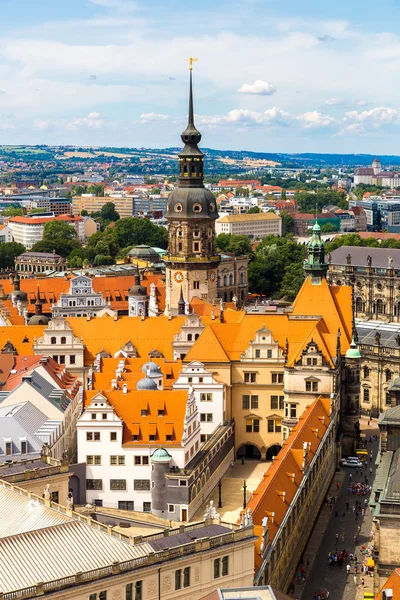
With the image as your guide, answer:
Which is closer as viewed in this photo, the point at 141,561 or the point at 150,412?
the point at 141,561

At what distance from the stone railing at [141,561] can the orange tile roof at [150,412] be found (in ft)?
81.8

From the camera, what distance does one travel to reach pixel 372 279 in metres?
144

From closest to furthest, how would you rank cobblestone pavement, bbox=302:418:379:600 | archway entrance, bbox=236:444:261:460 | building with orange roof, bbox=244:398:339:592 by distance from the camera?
1. building with orange roof, bbox=244:398:339:592
2. cobblestone pavement, bbox=302:418:379:600
3. archway entrance, bbox=236:444:261:460

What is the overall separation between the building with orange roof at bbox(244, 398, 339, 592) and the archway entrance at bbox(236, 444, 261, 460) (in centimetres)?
676

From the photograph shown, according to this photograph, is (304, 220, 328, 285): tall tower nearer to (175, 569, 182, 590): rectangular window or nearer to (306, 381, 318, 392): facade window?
(306, 381, 318, 392): facade window

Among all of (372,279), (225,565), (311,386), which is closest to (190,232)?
(311,386)

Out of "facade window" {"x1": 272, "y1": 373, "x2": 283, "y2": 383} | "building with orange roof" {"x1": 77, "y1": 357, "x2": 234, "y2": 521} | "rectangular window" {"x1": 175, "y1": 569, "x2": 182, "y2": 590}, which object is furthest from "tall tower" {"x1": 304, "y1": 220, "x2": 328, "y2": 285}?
"rectangular window" {"x1": 175, "y1": 569, "x2": 182, "y2": 590}

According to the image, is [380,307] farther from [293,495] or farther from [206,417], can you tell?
[293,495]

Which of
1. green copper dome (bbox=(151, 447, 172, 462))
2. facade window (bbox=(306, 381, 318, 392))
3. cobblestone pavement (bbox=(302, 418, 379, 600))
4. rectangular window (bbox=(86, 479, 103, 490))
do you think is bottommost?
cobblestone pavement (bbox=(302, 418, 379, 600))

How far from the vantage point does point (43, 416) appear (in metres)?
85.6

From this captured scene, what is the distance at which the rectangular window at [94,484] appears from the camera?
83.3m

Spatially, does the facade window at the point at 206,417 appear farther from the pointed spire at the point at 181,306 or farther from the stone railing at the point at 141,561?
the stone railing at the point at 141,561

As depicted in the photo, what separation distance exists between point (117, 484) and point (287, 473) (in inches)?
554

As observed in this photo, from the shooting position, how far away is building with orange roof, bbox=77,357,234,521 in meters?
80.6
